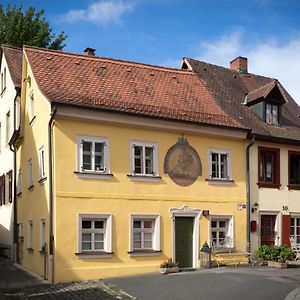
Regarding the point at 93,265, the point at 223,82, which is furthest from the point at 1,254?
the point at 223,82

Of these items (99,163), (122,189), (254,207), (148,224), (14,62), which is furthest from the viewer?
(14,62)

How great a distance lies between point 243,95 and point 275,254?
8.63m

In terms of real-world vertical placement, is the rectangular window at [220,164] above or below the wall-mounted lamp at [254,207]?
above

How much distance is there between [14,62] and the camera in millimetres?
27047

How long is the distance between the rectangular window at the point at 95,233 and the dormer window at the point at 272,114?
965 cm

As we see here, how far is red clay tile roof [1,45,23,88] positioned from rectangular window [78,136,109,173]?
8118 millimetres

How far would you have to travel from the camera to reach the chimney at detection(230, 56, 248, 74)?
1162 inches

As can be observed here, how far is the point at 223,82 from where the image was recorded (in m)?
26.6

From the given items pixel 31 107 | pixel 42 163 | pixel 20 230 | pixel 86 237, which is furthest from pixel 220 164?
pixel 20 230

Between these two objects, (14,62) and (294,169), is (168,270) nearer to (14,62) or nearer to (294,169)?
(294,169)

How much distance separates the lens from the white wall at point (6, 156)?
2617 centimetres

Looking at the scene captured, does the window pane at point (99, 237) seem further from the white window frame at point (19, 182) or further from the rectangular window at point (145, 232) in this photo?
the white window frame at point (19, 182)

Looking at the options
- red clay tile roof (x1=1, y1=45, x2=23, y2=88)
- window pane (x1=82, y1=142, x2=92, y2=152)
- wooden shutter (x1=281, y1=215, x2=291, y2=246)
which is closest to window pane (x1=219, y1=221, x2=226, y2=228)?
wooden shutter (x1=281, y1=215, x2=291, y2=246)

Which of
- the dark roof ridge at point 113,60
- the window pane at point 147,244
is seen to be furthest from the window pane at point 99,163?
the dark roof ridge at point 113,60
